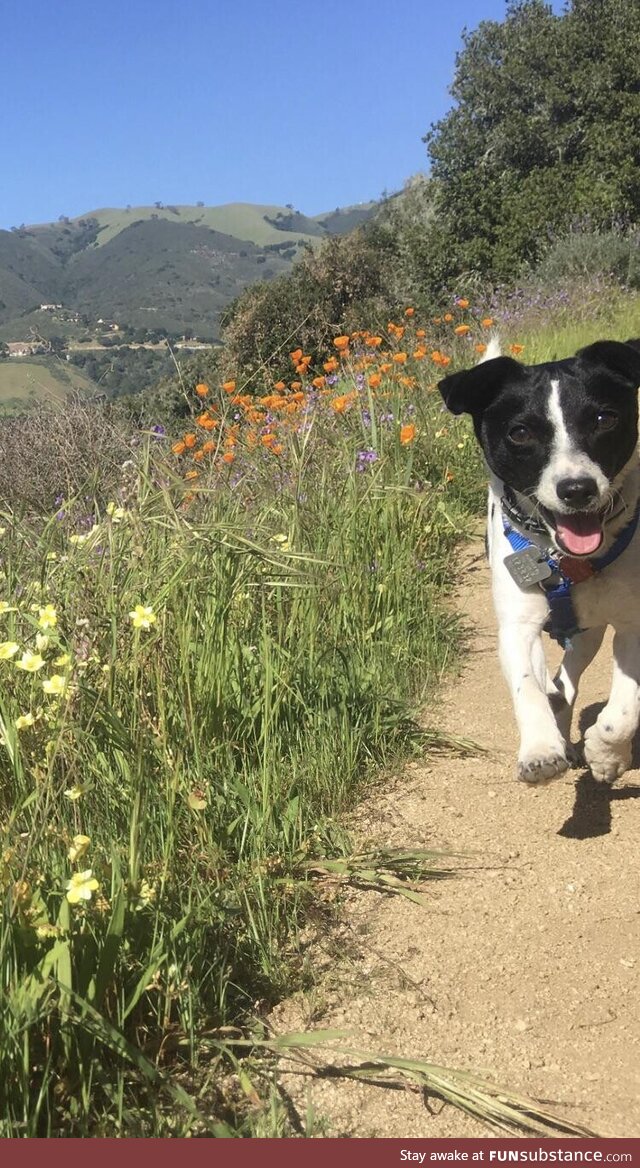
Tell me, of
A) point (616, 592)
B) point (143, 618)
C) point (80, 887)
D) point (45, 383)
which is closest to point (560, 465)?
point (616, 592)

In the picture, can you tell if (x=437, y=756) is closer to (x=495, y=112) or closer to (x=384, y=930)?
(x=384, y=930)

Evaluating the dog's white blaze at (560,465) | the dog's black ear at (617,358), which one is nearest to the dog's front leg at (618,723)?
the dog's white blaze at (560,465)

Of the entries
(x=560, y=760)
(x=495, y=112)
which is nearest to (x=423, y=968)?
(x=560, y=760)

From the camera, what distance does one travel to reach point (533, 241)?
1059 inches

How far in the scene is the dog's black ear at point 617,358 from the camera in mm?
2986

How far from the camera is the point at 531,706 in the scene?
2.77 m

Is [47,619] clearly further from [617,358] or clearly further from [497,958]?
[617,358]

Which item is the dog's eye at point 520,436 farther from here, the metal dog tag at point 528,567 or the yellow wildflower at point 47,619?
the yellow wildflower at point 47,619

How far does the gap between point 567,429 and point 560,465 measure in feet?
0.48

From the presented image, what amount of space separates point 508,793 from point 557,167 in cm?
2971

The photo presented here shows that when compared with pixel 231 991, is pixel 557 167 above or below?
above

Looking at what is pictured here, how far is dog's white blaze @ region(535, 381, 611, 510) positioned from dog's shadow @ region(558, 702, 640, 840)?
3.15 ft

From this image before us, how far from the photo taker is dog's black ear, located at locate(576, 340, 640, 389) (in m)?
2.99

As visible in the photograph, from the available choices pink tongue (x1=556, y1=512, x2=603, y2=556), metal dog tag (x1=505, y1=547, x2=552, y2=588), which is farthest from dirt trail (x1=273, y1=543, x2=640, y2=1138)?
pink tongue (x1=556, y1=512, x2=603, y2=556)
